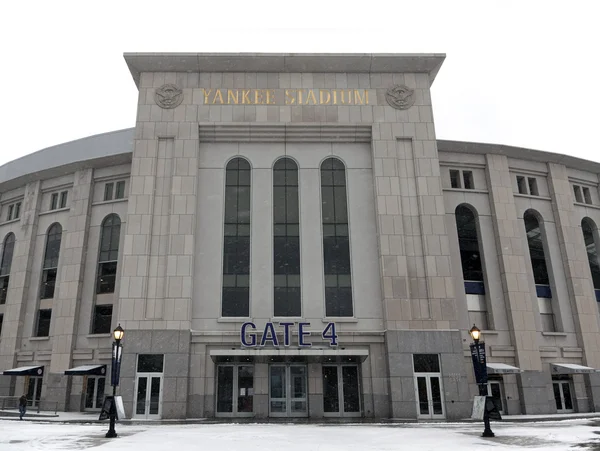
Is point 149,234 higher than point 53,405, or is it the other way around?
point 149,234

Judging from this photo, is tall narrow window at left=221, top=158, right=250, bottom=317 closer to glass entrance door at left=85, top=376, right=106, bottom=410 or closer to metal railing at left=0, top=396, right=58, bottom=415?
glass entrance door at left=85, top=376, right=106, bottom=410

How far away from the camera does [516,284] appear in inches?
1315

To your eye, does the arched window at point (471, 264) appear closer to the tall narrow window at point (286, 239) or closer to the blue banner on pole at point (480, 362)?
the tall narrow window at point (286, 239)

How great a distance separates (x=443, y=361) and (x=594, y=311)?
534 inches

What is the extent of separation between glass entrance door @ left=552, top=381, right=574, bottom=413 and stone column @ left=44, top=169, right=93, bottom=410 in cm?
3295

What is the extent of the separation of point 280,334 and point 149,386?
809 cm

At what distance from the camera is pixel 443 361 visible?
28.9m

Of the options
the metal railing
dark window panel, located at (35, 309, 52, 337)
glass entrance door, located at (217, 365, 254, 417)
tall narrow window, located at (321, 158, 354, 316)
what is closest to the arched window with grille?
dark window panel, located at (35, 309, 52, 337)

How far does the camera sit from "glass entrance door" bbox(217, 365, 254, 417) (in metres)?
28.5

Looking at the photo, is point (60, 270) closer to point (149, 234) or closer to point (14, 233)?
point (14, 233)

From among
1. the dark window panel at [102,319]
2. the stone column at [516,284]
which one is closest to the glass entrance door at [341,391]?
the stone column at [516,284]

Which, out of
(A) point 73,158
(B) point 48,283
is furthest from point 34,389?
(A) point 73,158

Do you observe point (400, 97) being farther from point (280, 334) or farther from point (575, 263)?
point (280, 334)

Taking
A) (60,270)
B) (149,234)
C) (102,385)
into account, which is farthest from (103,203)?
(102,385)
